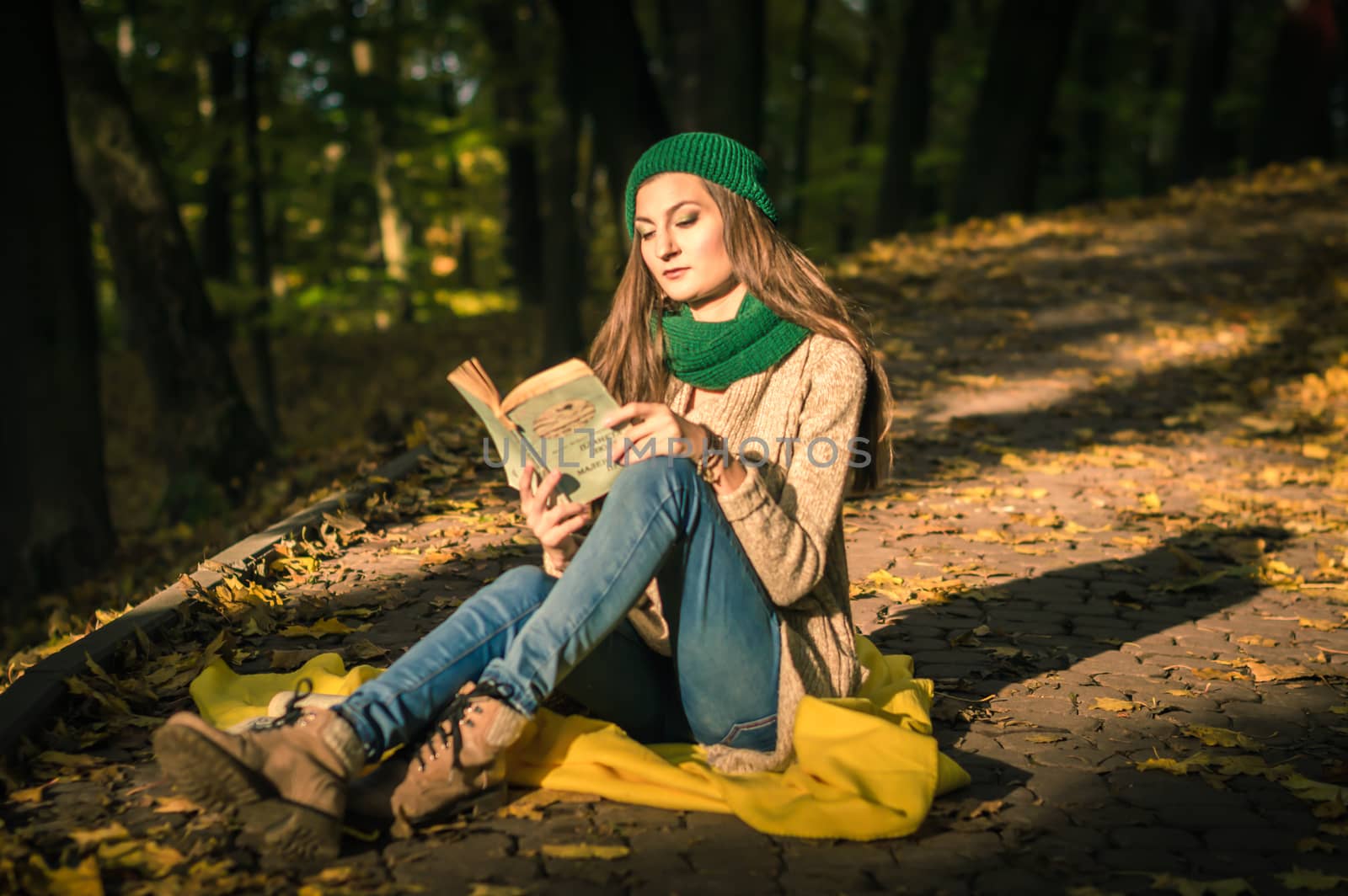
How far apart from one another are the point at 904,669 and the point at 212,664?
2094 millimetres

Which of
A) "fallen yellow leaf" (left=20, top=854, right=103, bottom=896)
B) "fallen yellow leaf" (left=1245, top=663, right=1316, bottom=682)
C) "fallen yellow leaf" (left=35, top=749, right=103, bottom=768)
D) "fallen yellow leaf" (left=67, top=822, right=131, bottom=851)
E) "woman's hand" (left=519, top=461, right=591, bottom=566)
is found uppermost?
"woman's hand" (left=519, top=461, right=591, bottom=566)

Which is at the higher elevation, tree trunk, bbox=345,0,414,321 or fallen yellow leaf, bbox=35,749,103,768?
tree trunk, bbox=345,0,414,321

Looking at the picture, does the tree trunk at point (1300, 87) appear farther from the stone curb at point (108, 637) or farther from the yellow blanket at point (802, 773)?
the yellow blanket at point (802, 773)

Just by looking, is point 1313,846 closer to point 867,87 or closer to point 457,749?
point 457,749

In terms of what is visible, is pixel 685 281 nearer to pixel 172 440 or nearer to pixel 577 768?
pixel 577 768

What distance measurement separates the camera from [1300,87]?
1723 centimetres

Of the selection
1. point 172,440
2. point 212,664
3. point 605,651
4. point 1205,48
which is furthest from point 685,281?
point 1205,48

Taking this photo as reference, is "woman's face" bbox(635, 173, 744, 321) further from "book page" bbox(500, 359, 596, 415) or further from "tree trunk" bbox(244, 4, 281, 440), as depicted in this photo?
"tree trunk" bbox(244, 4, 281, 440)

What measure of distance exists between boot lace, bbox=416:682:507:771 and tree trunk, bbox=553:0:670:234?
31.0ft

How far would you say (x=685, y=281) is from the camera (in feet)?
10.7

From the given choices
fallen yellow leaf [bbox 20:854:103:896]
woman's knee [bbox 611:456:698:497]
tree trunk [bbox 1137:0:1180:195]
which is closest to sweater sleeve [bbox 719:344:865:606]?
woman's knee [bbox 611:456:698:497]

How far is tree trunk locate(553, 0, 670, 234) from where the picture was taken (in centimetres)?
1186

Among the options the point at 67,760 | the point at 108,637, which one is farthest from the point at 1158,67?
the point at 67,760

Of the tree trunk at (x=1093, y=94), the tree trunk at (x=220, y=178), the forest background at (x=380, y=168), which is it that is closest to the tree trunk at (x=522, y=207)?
the forest background at (x=380, y=168)
